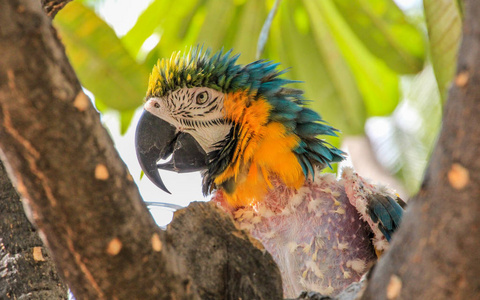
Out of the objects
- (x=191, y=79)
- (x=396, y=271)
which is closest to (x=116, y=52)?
(x=191, y=79)

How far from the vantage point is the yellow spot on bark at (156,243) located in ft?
3.96

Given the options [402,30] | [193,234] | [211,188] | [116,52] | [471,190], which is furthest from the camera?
[402,30]

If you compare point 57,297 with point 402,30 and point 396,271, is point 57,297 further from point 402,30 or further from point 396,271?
point 402,30

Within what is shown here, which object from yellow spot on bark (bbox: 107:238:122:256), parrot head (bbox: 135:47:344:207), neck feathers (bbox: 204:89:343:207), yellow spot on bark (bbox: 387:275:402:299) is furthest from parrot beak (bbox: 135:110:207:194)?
yellow spot on bark (bbox: 387:275:402:299)

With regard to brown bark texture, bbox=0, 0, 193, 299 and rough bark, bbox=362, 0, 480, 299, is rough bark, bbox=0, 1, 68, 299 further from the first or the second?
rough bark, bbox=362, 0, 480, 299

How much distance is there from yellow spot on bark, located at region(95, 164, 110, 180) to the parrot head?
4.51ft

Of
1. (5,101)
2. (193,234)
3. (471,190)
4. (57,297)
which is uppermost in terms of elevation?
(471,190)

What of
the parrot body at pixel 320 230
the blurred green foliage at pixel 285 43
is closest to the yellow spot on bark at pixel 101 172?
the parrot body at pixel 320 230

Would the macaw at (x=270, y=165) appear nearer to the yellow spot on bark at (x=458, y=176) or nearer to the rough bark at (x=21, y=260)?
the rough bark at (x=21, y=260)

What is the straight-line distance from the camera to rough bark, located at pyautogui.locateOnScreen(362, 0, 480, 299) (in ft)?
3.24

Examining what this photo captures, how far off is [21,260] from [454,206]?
59.5 inches

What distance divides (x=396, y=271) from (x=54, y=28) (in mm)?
834

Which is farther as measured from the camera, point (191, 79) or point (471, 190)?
point (191, 79)

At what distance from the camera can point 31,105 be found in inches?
41.3
